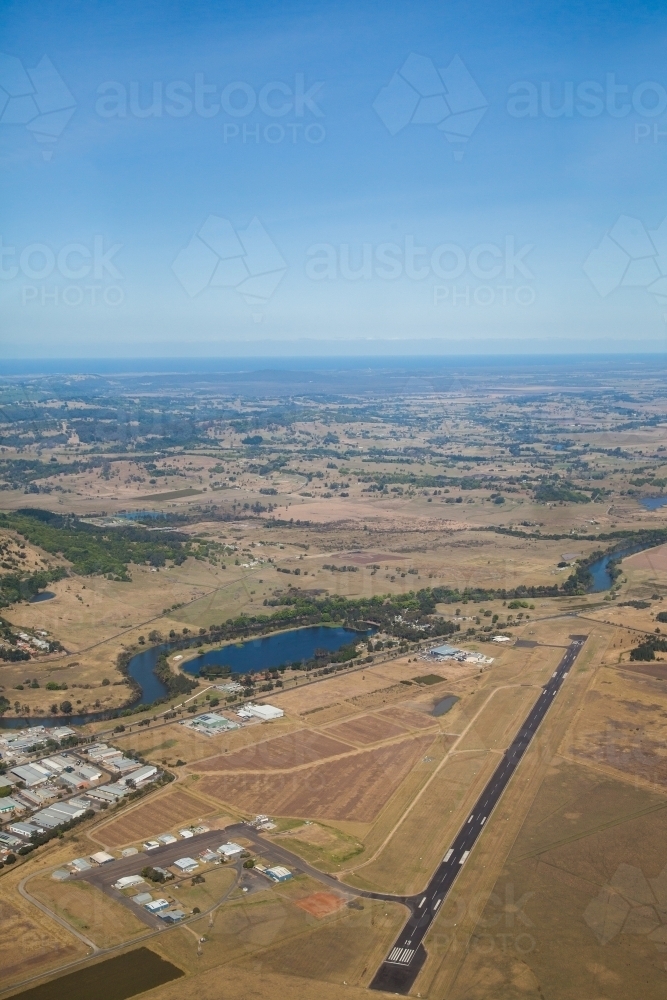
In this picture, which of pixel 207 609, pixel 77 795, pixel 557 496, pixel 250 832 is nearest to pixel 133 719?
pixel 77 795

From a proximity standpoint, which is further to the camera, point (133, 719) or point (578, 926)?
point (133, 719)

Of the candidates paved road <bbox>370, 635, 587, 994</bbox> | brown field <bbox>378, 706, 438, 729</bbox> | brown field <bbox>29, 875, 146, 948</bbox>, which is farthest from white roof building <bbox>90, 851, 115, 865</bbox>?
brown field <bbox>378, 706, 438, 729</bbox>

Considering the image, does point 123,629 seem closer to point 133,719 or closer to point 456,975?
point 133,719

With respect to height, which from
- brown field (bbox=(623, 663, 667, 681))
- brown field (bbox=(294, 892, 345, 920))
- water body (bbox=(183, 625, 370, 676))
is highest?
brown field (bbox=(294, 892, 345, 920))

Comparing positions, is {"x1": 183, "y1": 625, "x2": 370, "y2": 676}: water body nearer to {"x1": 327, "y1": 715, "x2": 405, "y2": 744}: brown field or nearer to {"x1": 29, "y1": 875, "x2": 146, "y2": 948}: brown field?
{"x1": 327, "y1": 715, "x2": 405, "y2": 744}: brown field

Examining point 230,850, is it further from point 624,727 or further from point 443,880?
point 624,727

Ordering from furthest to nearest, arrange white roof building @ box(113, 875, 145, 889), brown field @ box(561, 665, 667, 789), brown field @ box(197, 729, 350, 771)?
brown field @ box(197, 729, 350, 771) < brown field @ box(561, 665, 667, 789) < white roof building @ box(113, 875, 145, 889)

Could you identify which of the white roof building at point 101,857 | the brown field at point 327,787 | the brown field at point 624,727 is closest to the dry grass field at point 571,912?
the brown field at point 624,727

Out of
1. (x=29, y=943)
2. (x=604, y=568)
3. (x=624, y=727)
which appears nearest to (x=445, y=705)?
(x=624, y=727)
